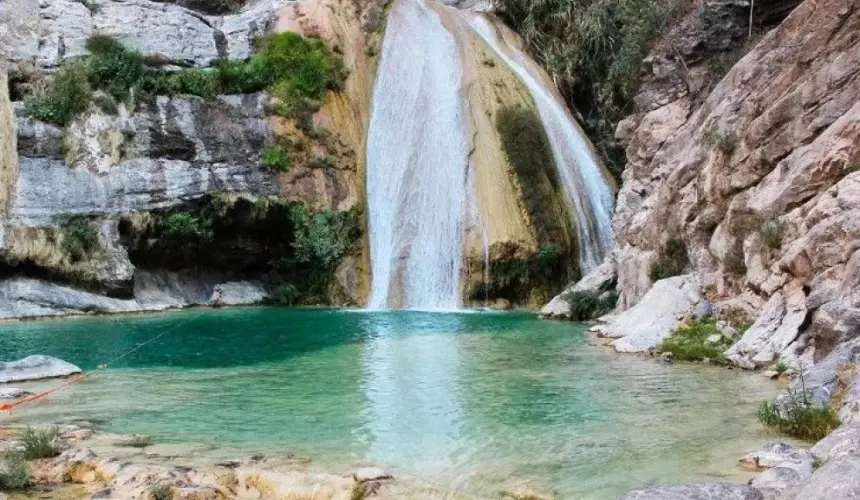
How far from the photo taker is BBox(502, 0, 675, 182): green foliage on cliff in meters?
27.7

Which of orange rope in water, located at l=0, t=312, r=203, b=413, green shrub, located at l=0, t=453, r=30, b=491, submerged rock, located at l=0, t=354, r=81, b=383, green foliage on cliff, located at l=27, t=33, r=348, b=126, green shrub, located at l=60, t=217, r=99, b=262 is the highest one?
green foliage on cliff, located at l=27, t=33, r=348, b=126

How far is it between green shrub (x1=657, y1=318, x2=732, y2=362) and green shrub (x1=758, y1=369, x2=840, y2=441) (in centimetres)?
474

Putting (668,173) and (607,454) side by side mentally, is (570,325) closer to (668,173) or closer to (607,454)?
(668,173)

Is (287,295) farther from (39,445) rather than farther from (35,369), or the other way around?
(39,445)

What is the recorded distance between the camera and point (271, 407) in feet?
36.6

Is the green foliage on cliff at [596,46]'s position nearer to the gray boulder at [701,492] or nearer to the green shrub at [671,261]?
the green shrub at [671,261]

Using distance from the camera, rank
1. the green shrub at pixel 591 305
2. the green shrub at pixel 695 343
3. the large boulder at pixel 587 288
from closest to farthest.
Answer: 1. the green shrub at pixel 695 343
2. the green shrub at pixel 591 305
3. the large boulder at pixel 587 288

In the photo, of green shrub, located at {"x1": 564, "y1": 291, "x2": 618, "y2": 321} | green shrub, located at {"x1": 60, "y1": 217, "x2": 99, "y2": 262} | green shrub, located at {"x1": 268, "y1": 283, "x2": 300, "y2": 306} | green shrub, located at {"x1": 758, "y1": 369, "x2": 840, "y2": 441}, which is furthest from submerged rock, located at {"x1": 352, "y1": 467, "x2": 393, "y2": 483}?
green shrub, located at {"x1": 268, "y1": 283, "x2": 300, "y2": 306}

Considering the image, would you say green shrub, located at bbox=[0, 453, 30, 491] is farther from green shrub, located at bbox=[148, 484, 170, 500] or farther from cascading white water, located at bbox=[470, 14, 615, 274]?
cascading white water, located at bbox=[470, 14, 615, 274]

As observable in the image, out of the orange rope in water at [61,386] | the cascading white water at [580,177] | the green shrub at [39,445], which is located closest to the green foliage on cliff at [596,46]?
the cascading white water at [580,177]

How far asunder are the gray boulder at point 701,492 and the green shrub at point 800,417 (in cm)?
223

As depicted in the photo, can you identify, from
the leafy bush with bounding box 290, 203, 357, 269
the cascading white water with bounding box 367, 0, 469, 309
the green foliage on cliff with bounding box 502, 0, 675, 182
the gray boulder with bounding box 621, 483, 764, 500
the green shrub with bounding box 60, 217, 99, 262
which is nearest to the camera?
the gray boulder with bounding box 621, 483, 764, 500

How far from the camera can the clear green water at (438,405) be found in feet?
26.9

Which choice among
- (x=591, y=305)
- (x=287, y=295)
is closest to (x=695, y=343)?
(x=591, y=305)
